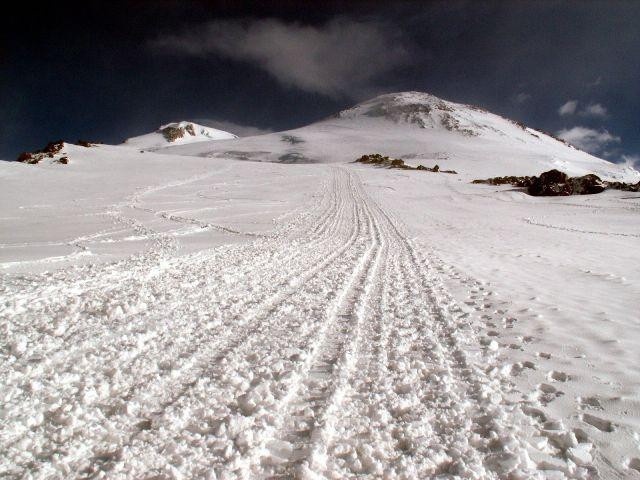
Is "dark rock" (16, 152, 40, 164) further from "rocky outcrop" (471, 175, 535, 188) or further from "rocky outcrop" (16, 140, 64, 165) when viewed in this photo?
"rocky outcrop" (471, 175, 535, 188)

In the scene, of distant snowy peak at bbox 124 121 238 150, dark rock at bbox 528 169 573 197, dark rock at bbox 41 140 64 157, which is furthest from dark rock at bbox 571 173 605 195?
distant snowy peak at bbox 124 121 238 150

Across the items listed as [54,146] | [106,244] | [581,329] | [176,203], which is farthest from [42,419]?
[54,146]

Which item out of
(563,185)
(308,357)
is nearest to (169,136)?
(563,185)

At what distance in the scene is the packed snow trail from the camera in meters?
2.08

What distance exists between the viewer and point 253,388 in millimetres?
2668

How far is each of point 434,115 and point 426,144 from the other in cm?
3915

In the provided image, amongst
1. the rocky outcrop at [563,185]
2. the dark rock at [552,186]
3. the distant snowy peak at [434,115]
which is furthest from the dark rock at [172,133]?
the rocky outcrop at [563,185]

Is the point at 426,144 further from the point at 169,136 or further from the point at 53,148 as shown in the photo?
the point at 169,136

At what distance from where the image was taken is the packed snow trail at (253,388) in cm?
208

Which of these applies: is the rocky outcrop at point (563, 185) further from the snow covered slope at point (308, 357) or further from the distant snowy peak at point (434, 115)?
the distant snowy peak at point (434, 115)

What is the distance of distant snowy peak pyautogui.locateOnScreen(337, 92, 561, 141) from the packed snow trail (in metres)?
96.1

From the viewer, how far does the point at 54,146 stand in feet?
118

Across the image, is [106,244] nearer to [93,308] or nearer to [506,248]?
[93,308]

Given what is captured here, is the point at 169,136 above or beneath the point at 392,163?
above
